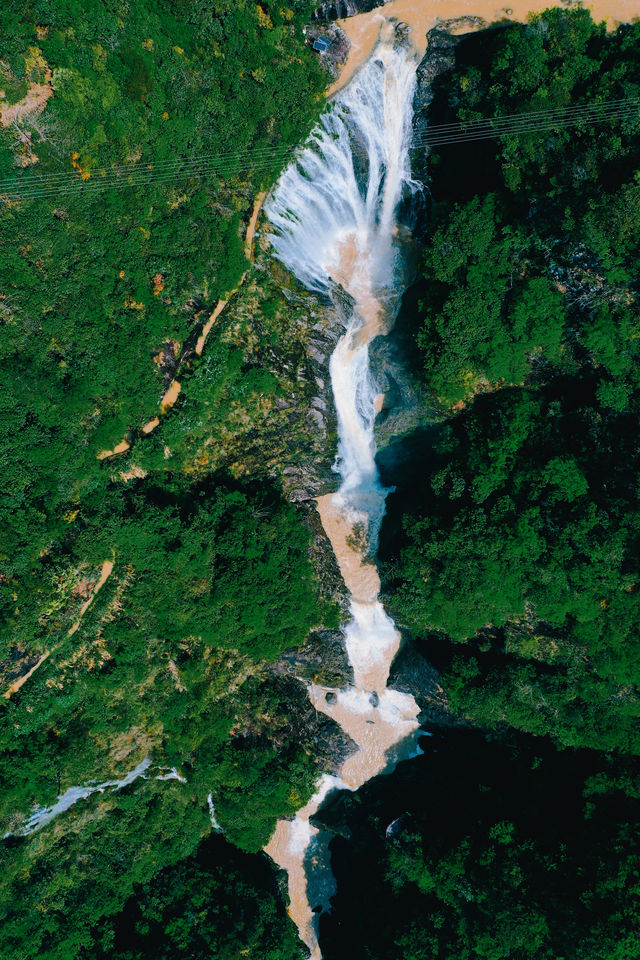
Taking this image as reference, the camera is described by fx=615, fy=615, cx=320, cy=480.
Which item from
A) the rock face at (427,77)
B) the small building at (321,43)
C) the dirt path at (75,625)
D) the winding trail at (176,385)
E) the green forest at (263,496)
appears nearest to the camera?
the green forest at (263,496)

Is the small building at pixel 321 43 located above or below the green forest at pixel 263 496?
above

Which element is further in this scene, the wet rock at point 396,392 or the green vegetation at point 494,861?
the wet rock at point 396,392

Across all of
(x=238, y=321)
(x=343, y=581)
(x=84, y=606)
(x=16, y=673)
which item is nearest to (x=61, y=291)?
(x=238, y=321)

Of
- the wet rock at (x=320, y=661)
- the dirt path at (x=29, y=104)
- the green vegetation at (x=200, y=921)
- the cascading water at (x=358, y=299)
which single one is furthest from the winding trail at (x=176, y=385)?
the green vegetation at (x=200, y=921)

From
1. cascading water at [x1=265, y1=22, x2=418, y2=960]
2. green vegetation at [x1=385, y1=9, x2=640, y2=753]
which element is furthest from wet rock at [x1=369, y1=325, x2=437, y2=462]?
green vegetation at [x1=385, y1=9, x2=640, y2=753]

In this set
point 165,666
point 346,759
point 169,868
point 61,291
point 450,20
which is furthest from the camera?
point 346,759

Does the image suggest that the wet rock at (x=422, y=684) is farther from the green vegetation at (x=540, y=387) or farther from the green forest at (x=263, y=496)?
the green vegetation at (x=540, y=387)

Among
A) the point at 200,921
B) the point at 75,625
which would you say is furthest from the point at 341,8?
the point at 200,921

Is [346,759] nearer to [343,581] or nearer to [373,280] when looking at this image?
[343,581]
